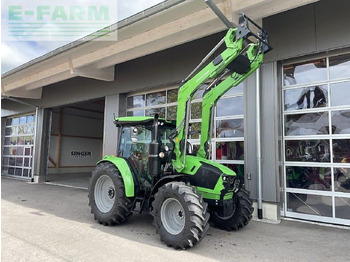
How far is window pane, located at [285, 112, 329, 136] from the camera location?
554 cm

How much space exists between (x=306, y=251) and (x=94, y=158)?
54.3 feet

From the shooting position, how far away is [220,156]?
670 cm

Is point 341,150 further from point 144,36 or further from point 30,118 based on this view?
point 30,118

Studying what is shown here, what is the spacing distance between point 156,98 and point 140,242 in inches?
201

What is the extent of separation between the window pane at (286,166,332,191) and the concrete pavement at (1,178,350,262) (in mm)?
808

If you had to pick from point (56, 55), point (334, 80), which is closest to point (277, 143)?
point (334, 80)

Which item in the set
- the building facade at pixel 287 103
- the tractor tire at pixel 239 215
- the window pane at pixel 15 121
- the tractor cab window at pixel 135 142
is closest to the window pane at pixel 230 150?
the building facade at pixel 287 103

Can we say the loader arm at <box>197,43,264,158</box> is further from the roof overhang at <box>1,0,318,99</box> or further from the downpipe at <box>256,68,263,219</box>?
the downpipe at <box>256,68,263,219</box>

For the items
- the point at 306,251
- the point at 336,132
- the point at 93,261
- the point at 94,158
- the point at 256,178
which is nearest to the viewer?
the point at 93,261

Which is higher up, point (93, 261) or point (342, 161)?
point (342, 161)

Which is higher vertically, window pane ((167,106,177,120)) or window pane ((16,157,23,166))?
window pane ((167,106,177,120))

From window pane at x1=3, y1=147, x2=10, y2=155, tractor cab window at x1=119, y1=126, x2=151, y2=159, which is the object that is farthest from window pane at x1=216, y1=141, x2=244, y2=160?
window pane at x1=3, y1=147, x2=10, y2=155

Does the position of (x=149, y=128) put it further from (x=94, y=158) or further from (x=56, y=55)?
(x=94, y=158)

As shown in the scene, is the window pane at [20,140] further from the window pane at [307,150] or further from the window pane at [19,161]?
the window pane at [307,150]
